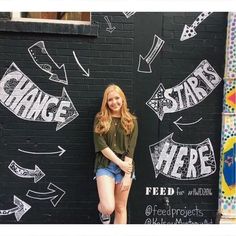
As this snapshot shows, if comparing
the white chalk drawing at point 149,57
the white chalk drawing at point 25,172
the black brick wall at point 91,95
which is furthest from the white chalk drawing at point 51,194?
the white chalk drawing at point 149,57

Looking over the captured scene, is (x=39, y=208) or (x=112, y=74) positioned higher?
(x=112, y=74)

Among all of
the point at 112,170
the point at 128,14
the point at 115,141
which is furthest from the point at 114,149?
the point at 128,14

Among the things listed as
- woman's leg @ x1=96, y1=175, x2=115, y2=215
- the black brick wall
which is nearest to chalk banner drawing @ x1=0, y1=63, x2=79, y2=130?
the black brick wall

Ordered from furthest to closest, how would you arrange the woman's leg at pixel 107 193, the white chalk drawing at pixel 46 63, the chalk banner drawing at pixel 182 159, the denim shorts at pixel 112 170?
the chalk banner drawing at pixel 182 159 < the white chalk drawing at pixel 46 63 < the denim shorts at pixel 112 170 < the woman's leg at pixel 107 193

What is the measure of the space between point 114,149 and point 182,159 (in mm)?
1115

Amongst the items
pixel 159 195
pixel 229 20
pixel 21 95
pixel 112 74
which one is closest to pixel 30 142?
pixel 21 95

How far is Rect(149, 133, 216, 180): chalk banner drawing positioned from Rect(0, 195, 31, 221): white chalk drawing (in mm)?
1711

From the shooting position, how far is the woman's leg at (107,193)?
4.10 meters

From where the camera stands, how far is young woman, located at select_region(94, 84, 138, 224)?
415cm

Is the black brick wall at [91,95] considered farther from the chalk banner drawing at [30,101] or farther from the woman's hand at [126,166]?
the woman's hand at [126,166]

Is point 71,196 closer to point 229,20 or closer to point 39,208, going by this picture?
point 39,208

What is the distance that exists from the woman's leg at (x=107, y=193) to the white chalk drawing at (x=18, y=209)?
1.18 meters

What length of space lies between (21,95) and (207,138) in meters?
2.41

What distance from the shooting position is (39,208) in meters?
4.84
